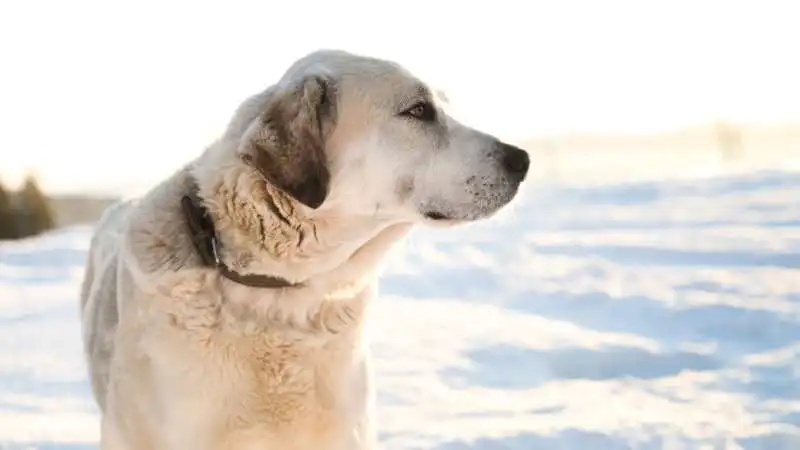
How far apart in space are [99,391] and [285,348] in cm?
71

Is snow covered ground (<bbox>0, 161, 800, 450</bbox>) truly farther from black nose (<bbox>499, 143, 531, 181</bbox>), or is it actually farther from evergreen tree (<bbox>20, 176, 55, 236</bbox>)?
evergreen tree (<bbox>20, 176, 55, 236</bbox>)

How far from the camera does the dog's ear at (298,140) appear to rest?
8.91 ft

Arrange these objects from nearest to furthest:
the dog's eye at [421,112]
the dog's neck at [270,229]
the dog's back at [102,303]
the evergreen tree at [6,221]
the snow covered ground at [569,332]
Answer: the dog's neck at [270,229], the dog's eye at [421,112], the dog's back at [102,303], the snow covered ground at [569,332], the evergreen tree at [6,221]

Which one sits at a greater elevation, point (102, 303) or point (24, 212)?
point (102, 303)

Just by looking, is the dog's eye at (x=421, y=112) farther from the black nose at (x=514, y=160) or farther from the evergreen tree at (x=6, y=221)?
the evergreen tree at (x=6, y=221)

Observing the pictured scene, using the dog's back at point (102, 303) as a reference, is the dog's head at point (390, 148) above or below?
above

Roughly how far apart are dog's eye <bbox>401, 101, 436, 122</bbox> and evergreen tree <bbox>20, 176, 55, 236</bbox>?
34.5 ft

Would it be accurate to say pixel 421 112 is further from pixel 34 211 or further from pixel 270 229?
pixel 34 211

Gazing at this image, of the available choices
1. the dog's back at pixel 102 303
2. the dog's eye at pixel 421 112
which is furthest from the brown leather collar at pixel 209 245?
the dog's eye at pixel 421 112

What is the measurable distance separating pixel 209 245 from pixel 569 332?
Result: 13.6 ft

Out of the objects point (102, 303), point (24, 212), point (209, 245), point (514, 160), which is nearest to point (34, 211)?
point (24, 212)

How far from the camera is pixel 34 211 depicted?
1265 cm

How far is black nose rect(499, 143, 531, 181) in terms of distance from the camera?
291cm

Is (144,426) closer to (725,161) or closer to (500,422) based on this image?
(500,422)
